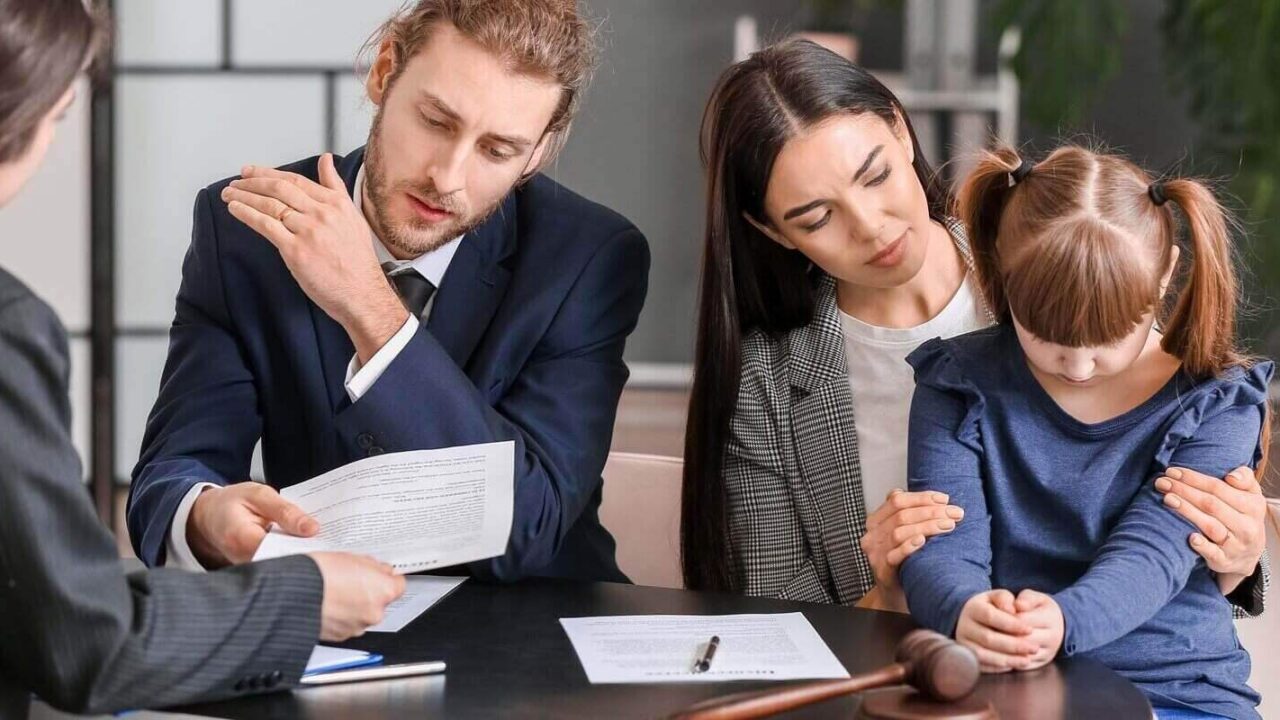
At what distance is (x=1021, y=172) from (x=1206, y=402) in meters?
0.31

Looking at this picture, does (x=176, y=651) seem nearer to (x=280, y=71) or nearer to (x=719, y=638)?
(x=719, y=638)

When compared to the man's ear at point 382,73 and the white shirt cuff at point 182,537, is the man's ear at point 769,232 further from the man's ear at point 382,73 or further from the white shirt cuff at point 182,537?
the white shirt cuff at point 182,537

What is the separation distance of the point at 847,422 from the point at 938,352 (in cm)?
28

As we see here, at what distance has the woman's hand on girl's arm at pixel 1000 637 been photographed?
1263mm

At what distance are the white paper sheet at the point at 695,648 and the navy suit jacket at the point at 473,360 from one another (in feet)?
0.87

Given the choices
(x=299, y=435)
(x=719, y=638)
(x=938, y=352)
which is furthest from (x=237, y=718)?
(x=938, y=352)

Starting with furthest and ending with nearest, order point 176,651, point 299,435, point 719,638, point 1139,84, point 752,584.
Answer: point 1139,84
point 752,584
point 299,435
point 719,638
point 176,651

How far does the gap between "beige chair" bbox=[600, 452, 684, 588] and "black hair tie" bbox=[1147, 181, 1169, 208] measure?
0.77m

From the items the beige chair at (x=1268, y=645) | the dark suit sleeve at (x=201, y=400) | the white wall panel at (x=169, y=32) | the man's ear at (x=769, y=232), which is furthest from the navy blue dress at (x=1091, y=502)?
the white wall panel at (x=169, y=32)

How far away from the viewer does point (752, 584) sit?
1.90 meters

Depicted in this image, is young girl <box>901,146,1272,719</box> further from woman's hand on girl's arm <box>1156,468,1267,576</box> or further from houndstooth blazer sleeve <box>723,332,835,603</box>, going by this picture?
houndstooth blazer sleeve <box>723,332,835,603</box>

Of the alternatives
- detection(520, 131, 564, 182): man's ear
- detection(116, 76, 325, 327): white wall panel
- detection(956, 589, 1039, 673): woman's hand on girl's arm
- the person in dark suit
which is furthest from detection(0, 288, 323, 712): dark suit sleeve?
detection(116, 76, 325, 327): white wall panel

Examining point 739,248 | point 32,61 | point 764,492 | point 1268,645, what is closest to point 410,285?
point 739,248

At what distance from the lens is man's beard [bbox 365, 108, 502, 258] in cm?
170
